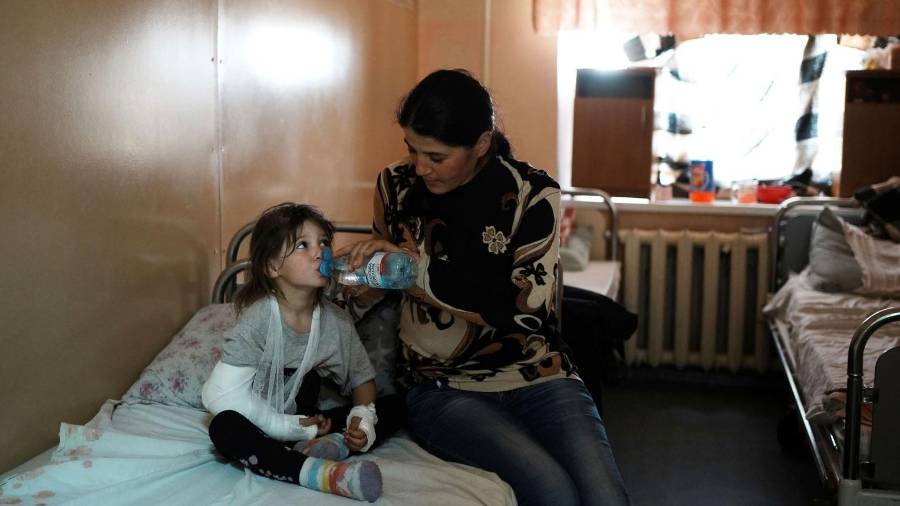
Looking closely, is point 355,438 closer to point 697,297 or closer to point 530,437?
point 530,437

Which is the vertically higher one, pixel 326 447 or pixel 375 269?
pixel 375 269

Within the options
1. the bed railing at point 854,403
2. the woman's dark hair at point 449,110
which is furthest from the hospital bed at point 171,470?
the bed railing at point 854,403

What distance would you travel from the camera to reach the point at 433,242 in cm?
Answer: 238

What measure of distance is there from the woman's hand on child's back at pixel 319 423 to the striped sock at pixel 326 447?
0.13ft

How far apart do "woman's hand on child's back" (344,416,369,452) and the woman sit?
0.16 m

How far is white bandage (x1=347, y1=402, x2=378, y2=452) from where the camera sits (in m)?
2.14

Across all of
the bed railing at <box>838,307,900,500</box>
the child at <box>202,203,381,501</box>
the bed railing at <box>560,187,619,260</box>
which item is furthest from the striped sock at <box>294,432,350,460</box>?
the bed railing at <box>560,187,619,260</box>

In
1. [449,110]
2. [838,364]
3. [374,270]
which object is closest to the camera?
[374,270]

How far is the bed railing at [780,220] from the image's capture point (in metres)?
4.36

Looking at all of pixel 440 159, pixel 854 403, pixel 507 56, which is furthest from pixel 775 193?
pixel 440 159

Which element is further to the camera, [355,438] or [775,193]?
[775,193]

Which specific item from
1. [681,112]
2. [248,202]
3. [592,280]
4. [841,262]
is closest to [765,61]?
[681,112]

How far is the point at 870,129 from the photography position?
14.8ft

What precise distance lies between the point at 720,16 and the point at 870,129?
80 cm
